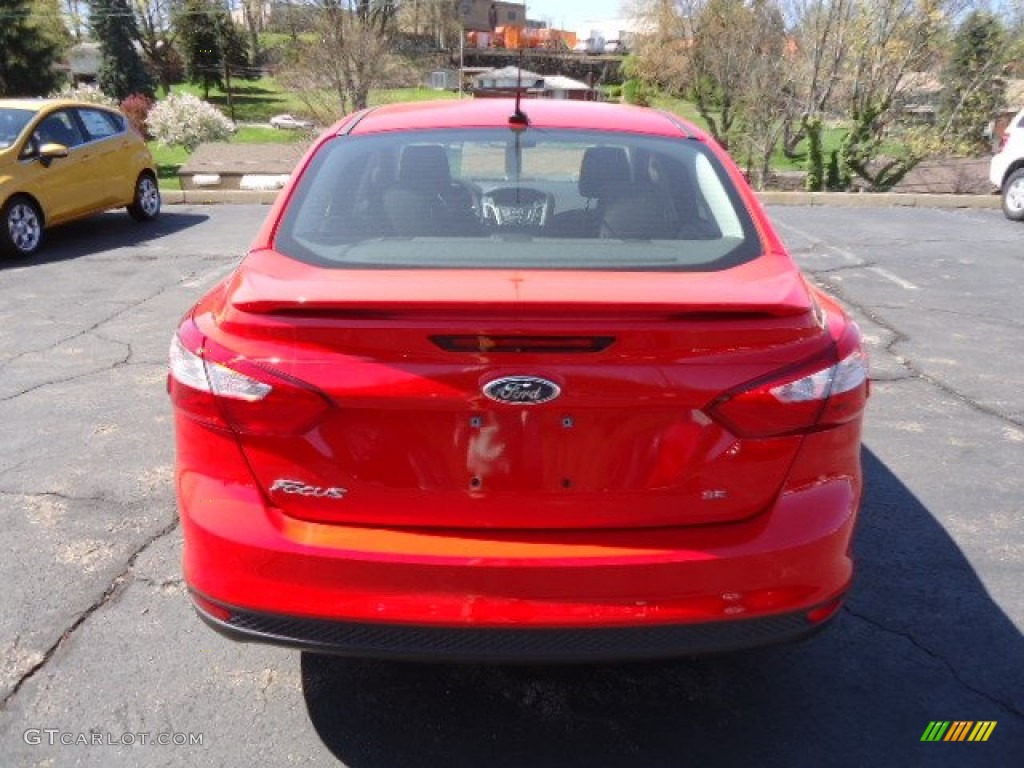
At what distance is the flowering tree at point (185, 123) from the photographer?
106ft

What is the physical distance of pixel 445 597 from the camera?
2105 mm

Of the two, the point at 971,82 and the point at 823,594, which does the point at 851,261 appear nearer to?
the point at 823,594

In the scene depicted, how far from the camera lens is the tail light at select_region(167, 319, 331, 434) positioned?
2101mm

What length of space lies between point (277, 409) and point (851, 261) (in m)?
8.68

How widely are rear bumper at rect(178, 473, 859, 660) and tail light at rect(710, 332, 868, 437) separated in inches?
7.3

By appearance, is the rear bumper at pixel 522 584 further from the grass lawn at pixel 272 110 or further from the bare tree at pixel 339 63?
the bare tree at pixel 339 63

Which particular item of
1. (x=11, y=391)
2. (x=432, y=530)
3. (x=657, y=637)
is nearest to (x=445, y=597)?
(x=432, y=530)

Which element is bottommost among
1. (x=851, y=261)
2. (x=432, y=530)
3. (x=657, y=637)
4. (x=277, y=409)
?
(x=851, y=261)

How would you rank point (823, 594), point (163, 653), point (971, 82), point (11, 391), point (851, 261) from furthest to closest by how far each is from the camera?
point (971, 82) → point (851, 261) → point (11, 391) → point (163, 653) → point (823, 594)

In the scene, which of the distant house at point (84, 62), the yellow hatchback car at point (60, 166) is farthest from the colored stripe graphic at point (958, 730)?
the distant house at point (84, 62)

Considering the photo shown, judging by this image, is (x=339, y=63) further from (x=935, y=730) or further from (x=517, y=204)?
(x=935, y=730)

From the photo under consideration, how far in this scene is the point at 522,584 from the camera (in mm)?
2104

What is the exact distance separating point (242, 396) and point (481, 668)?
1.28 m

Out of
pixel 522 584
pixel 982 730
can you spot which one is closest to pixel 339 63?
pixel 522 584
